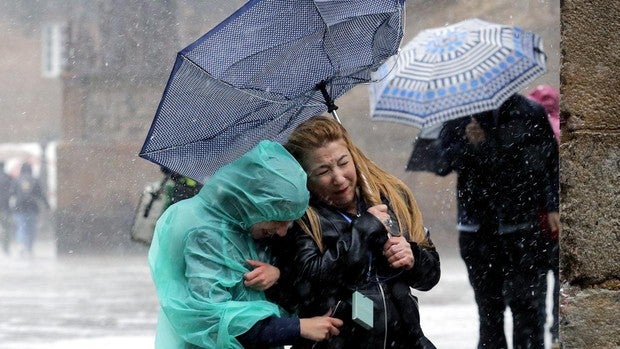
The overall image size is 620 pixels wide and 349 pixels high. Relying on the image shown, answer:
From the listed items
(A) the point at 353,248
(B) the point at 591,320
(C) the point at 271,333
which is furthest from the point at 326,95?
(B) the point at 591,320

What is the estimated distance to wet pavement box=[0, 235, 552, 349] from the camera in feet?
33.0

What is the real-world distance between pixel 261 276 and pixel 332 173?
426 millimetres

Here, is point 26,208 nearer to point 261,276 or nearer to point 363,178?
point 363,178

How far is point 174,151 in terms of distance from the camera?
4.14 metres

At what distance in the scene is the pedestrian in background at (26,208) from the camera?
2548 cm

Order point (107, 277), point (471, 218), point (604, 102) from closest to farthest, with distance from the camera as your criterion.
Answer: point (604, 102) → point (471, 218) → point (107, 277)

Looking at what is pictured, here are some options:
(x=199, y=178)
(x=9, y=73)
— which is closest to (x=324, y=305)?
(x=199, y=178)

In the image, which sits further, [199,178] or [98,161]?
[98,161]

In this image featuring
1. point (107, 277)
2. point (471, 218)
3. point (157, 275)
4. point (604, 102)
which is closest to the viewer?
point (604, 102)

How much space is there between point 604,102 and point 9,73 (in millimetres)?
35374

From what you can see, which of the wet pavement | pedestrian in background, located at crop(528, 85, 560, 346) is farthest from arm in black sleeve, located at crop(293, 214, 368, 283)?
the wet pavement

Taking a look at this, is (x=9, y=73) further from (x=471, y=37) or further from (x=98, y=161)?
(x=471, y=37)

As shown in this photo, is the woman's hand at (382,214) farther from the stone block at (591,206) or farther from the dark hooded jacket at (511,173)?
the dark hooded jacket at (511,173)

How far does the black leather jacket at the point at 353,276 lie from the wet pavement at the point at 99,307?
507 centimetres
